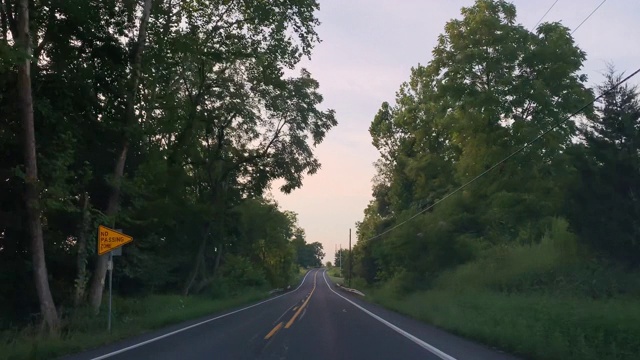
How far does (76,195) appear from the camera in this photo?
25.9 m

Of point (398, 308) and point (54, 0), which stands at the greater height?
point (54, 0)

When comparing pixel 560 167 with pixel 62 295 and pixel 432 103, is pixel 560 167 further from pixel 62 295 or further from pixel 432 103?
pixel 62 295

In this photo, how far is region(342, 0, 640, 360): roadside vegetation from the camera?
1888cm

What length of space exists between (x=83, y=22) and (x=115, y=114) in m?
4.83

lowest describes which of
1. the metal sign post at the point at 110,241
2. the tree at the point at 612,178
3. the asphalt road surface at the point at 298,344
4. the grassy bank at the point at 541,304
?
the asphalt road surface at the point at 298,344

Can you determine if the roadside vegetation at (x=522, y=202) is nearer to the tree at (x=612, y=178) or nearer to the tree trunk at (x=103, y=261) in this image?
the tree at (x=612, y=178)

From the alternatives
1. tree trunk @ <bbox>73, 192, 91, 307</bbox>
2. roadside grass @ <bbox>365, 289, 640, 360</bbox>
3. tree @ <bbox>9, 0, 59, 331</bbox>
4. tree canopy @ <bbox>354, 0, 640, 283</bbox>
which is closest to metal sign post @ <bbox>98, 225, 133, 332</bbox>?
tree @ <bbox>9, 0, 59, 331</bbox>

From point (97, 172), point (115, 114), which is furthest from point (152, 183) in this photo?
point (115, 114)

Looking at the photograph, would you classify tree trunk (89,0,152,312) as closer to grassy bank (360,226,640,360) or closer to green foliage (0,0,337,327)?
green foliage (0,0,337,327)

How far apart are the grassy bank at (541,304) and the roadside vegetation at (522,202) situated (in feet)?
0.21

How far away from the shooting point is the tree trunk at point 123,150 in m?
24.5

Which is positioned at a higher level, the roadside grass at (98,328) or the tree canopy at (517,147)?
the tree canopy at (517,147)

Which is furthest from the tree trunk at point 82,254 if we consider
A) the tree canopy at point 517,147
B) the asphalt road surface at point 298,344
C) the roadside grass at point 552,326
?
the tree canopy at point 517,147

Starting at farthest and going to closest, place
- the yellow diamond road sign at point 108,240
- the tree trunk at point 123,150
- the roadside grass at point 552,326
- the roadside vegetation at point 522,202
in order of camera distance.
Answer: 1. the tree trunk at point 123,150
2. the yellow diamond road sign at point 108,240
3. the roadside vegetation at point 522,202
4. the roadside grass at point 552,326
